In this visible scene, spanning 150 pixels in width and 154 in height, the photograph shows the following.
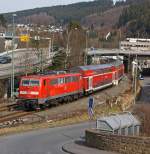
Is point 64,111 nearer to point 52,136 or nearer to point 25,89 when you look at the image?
point 25,89

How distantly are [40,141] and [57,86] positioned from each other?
779 inches

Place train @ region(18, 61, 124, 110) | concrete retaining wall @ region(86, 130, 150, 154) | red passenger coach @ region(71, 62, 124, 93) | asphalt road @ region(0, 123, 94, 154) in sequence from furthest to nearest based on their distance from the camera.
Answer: red passenger coach @ region(71, 62, 124, 93) → train @ region(18, 61, 124, 110) → asphalt road @ region(0, 123, 94, 154) → concrete retaining wall @ region(86, 130, 150, 154)

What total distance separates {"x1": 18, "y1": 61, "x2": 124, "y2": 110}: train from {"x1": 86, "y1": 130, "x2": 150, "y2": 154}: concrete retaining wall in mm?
18319

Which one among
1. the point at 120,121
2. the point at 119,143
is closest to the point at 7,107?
the point at 120,121

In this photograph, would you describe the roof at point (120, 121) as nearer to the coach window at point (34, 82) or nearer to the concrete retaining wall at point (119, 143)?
the concrete retaining wall at point (119, 143)

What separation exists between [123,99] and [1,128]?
1017 inches

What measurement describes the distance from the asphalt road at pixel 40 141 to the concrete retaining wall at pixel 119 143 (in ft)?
5.65

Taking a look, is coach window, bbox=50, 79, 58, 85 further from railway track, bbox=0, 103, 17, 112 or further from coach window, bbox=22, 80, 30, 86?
railway track, bbox=0, 103, 17, 112

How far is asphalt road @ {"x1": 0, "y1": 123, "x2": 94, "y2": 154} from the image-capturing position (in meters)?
27.7

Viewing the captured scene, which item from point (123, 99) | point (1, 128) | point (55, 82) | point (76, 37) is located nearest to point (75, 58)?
point (76, 37)

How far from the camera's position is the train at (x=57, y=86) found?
4725cm

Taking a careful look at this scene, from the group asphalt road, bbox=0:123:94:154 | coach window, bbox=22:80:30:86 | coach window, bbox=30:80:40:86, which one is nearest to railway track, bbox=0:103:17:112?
coach window, bbox=22:80:30:86

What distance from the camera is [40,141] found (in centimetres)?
3089

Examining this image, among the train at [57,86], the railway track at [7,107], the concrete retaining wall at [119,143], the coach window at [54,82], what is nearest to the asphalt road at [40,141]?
the concrete retaining wall at [119,143]
